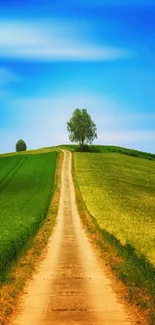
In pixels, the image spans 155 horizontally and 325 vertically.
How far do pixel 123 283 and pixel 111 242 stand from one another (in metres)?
10.3

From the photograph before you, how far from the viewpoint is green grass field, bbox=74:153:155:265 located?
3039cm

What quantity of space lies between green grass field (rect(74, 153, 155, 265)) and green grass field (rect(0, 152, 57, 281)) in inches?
217

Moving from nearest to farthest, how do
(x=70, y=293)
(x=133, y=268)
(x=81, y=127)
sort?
(x=70, y=293), (x=133, y=268), (x=81, y=127)

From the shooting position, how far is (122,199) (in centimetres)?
5250

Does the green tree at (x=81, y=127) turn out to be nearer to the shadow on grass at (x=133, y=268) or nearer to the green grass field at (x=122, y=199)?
the green grass field at (x=122, y=199)

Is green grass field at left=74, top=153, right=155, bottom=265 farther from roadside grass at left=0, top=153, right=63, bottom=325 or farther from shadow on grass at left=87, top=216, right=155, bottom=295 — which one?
roadside grass at left=0, top=153, right=63, bottom=325

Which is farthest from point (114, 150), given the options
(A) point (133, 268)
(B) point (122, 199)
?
(A) point (133, 268)

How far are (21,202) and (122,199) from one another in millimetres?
12900

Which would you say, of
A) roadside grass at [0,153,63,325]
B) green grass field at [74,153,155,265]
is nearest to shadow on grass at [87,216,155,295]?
green grass field at [74,153,155,265]

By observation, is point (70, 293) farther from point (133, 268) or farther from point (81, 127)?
point (81, 127)

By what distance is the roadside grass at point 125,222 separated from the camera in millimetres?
18547

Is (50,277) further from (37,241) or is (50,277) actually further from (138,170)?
(138,170)

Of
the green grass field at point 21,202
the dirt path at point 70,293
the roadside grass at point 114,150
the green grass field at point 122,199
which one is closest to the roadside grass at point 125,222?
the green grass field at point 122,199

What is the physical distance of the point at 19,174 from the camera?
3187 inches
